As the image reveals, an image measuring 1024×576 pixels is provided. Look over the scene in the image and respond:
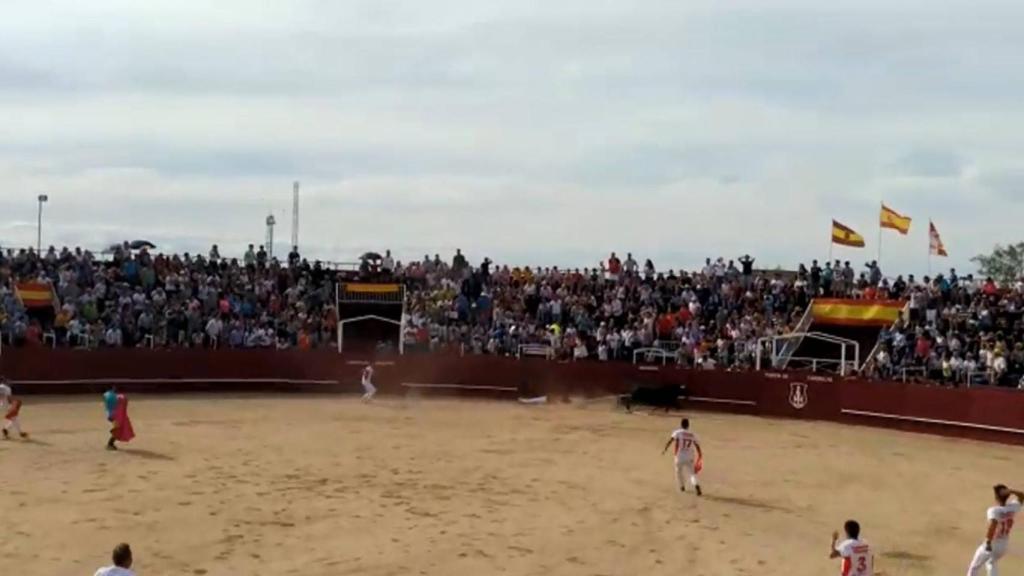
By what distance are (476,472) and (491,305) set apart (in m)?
20.1

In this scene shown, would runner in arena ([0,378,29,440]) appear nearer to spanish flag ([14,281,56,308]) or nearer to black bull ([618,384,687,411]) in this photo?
spanish flag ([14,281,56,308])

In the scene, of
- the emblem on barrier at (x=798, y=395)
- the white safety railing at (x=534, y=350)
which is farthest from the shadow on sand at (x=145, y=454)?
the emblem on barrier at (x=798, y=395)

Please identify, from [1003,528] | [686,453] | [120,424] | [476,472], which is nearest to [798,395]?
[686,453]

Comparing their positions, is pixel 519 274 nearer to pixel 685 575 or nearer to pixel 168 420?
pixel 168 420

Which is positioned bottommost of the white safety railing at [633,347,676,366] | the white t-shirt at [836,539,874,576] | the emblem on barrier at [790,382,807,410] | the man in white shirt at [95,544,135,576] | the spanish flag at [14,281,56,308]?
the white t-shirt at [836,539,874,576]

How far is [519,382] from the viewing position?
120ft

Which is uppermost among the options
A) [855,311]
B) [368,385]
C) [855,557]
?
[855,311]

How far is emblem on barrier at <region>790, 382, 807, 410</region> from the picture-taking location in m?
32.8

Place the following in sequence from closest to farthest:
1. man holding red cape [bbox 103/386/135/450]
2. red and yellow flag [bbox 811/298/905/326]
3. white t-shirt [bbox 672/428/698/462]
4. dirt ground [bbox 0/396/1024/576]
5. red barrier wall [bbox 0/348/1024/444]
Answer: dirt ground [bbox 0/396/1024/576] < white t-shirt [bbox 672/428/698/462] < man holding red cape [bbox 103/386/135/450] < red barrier wall [bbox 0/348/1024/444] < red and yellow flag [bbox 811/298/905/326]

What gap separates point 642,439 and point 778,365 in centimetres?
1002

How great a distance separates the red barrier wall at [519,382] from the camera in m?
29.8

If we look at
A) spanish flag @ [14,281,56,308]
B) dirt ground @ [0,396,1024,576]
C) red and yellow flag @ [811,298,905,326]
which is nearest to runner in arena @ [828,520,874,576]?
dirt ground @ [0,396,1024,576]

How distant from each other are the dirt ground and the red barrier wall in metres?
1.45

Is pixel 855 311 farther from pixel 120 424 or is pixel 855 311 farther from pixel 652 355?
pixel 120 424
